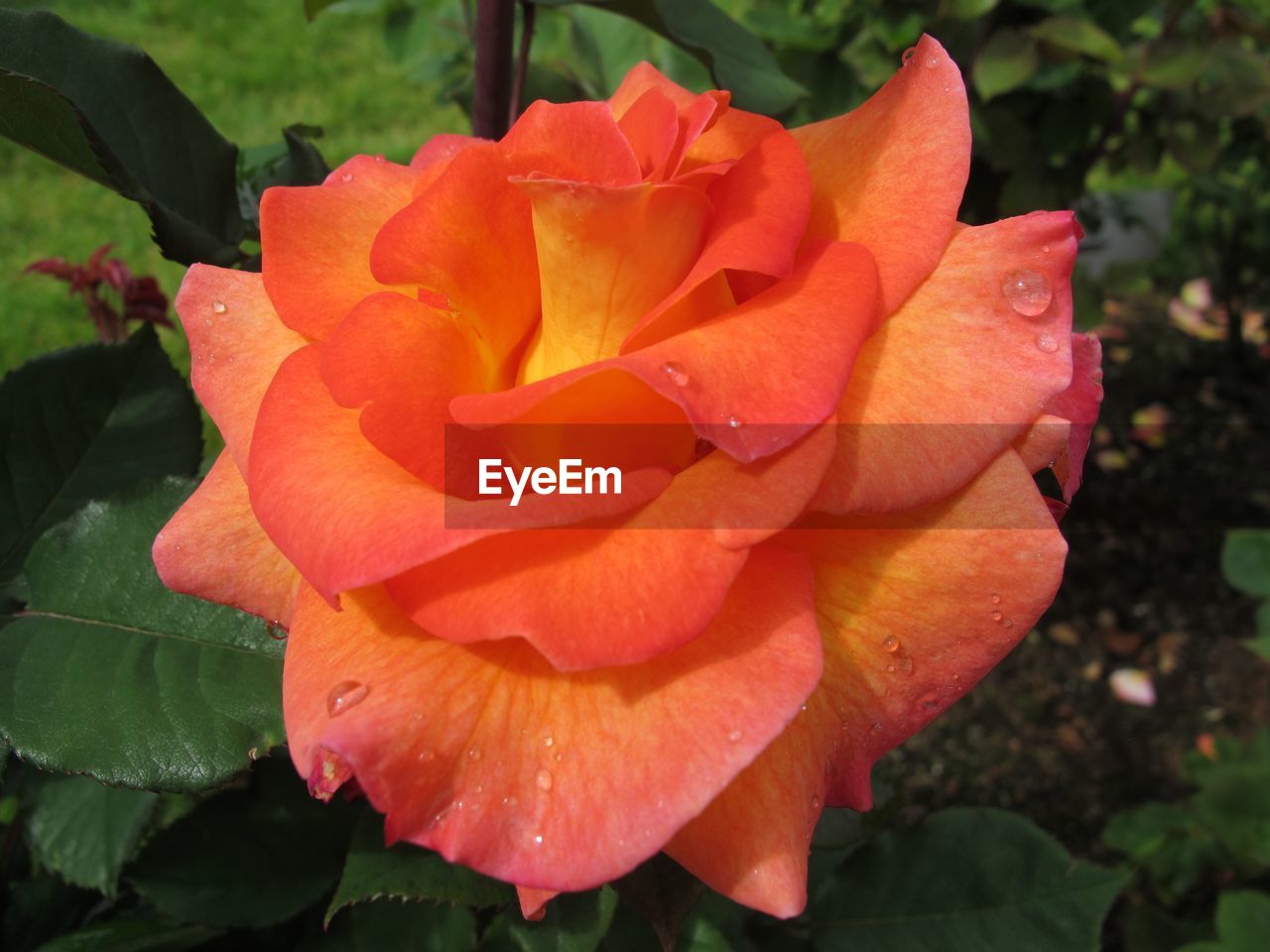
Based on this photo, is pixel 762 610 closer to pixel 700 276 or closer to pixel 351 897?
pixel 700 276

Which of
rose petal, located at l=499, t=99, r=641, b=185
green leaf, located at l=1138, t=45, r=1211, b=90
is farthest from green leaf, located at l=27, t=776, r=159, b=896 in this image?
green leaf, located at l=1138, t=45, r=1211, b=90

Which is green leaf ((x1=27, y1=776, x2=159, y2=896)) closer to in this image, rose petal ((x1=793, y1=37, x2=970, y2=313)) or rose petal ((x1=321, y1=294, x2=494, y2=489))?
rose petal ((x1=321, y1=294, x2=494, y2=489))

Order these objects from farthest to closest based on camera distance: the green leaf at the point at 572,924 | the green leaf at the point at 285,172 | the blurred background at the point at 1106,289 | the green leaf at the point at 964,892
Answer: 1. the blurred background at the point at 1106,289
2. the green leaf at the point at 964,892
3. the green leaf at the point at 285,172
4. the green leaf at the point at 572,924

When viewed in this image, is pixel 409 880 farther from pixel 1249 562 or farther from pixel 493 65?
pixel 1249 562

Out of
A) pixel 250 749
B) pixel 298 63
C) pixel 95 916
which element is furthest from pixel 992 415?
pixel 298 63

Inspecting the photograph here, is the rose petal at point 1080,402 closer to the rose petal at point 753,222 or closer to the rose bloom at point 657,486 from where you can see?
the rose bloom at point 657,486

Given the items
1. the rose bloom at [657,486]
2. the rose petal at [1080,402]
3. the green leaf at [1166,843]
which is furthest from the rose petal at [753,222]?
the green leaf at [1166,843]

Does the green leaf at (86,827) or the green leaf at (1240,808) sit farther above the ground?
the green leaf at (86,827)
